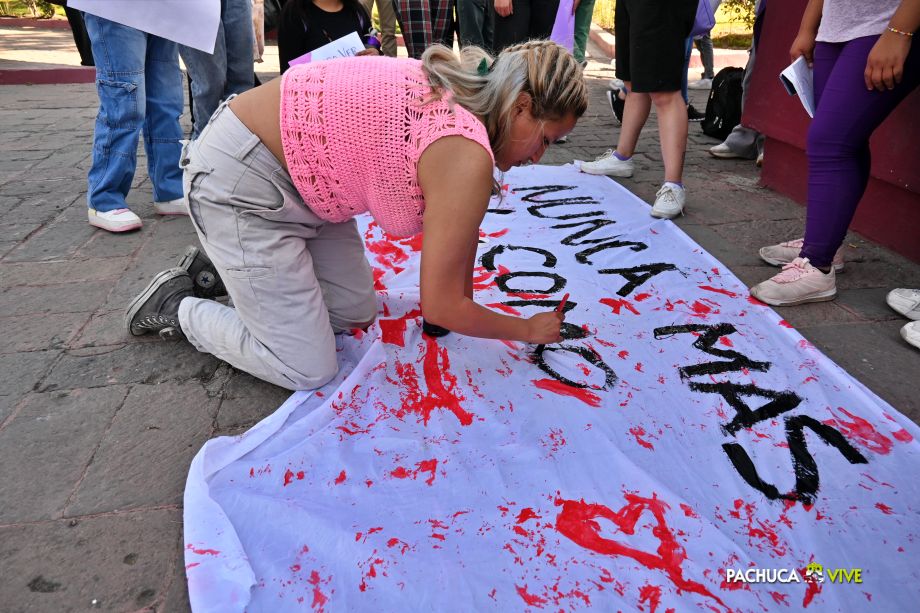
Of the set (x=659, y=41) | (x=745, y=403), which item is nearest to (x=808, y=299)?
(x=745, y=403)

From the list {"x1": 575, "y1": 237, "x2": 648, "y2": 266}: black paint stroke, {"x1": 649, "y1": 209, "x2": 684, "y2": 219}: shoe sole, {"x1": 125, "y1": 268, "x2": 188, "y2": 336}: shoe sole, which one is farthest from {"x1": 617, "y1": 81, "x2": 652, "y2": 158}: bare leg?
{"x1": 125, "y1": 268, "x2": 188, "y2": 336}: shoe sole

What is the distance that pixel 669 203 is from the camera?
9.85 ft

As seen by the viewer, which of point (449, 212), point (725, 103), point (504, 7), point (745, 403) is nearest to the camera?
point (449, 212)

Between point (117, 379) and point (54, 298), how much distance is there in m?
0.74

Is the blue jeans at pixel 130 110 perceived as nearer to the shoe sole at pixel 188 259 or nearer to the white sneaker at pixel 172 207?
the white sneaker at pixel 172 207

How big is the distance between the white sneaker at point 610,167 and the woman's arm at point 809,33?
4.25 ft

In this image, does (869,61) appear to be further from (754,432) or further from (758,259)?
(754,432)

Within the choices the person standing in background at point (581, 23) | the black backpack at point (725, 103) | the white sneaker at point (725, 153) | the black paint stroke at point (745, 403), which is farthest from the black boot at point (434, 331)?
the person standing in background at point (581, 23)

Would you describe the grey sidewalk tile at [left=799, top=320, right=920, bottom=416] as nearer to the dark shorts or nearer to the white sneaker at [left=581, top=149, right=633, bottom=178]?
the dark shorts

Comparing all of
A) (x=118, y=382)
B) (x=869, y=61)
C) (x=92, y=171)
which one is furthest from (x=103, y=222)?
(x=869, y=61)

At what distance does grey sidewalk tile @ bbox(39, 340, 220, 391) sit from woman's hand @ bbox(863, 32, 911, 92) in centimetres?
221

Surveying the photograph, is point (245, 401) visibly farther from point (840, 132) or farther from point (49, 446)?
point (840, 132)

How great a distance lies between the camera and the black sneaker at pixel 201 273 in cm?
225

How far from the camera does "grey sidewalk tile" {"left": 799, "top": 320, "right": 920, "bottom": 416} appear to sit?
1.80 metres
